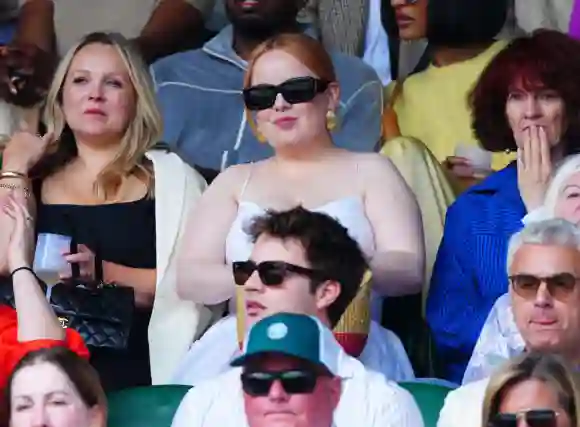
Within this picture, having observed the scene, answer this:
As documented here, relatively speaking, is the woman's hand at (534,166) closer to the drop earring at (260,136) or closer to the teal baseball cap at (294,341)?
the drop earring at (260,136)

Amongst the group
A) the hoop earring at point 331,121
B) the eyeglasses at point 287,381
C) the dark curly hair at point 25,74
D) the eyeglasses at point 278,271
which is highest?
the dark curly hair at point 25,74

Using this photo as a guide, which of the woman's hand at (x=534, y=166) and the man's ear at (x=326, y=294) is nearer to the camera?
the man's ear at (x=326, y=294)

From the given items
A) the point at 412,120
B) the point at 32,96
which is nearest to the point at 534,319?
the point at 412,120

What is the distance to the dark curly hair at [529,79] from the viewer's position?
10.9ft

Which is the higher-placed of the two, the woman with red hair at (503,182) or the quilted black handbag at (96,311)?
the woman with red hair at (503,182)

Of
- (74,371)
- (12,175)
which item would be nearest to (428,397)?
(74,371)

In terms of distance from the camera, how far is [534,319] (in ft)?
9.63

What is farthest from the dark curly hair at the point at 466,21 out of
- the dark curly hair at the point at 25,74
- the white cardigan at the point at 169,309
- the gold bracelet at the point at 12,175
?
the gold bracelet at the point at 12,175

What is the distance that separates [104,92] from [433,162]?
71 centimetres

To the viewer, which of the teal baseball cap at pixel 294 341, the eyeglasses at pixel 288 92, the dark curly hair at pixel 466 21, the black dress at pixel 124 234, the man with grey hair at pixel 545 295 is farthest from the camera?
the dark curly hair at pixel 466 21

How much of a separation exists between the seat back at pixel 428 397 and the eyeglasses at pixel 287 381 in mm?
261

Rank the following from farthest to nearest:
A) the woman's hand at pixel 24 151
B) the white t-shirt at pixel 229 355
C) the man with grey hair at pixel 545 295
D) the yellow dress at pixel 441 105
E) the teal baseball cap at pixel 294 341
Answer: the yellow dress at pixel 441 105 < the woman's hand at pixel 24 151 < the white t-shirt at pixel 229 355 < the man with grey hair at pixel 545 295 < the teal baseball cap at pixel 294 341

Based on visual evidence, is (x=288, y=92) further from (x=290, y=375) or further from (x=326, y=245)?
(x=290, y=375)

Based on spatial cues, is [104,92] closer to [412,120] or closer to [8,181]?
[8,181]
